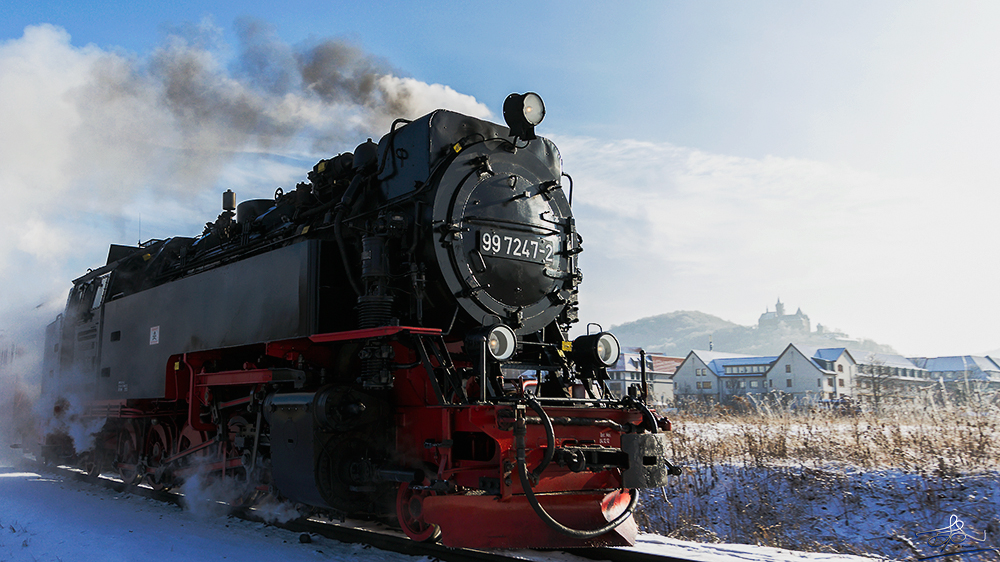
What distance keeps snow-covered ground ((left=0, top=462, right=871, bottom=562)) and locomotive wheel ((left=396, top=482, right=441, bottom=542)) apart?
8.4 inches

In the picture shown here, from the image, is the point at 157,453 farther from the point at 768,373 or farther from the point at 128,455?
the point at 768,373

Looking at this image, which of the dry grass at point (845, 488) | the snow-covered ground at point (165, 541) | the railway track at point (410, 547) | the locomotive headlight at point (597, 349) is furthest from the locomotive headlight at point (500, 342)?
the dry grass at point (845, 488)

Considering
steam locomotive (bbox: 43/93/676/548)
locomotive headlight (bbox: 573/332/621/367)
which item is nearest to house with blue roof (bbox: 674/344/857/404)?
locomotive headlight (bbox: 573/332/621/367)

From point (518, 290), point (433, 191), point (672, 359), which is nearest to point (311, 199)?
point (433, 191)

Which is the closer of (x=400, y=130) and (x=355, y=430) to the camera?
(x=355, y=430)

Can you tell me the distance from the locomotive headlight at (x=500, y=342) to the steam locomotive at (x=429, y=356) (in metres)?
0.01

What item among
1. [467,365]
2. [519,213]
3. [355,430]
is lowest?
[355,430]

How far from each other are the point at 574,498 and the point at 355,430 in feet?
5.73

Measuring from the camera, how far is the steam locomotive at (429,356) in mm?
4680

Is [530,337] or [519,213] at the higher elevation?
[519,213]

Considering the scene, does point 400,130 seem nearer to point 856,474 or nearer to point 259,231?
point 259,231

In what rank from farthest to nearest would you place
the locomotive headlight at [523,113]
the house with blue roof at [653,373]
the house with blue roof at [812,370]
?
the house with blue roof at [653,373], the house with blue roof at [812,370], the locomotive headlight at [523,113]

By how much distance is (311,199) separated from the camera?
6.52 meters

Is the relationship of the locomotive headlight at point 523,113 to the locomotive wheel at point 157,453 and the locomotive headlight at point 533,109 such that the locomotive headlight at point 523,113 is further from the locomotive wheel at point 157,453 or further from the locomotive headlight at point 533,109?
the locomotive wheel at point 157,453
